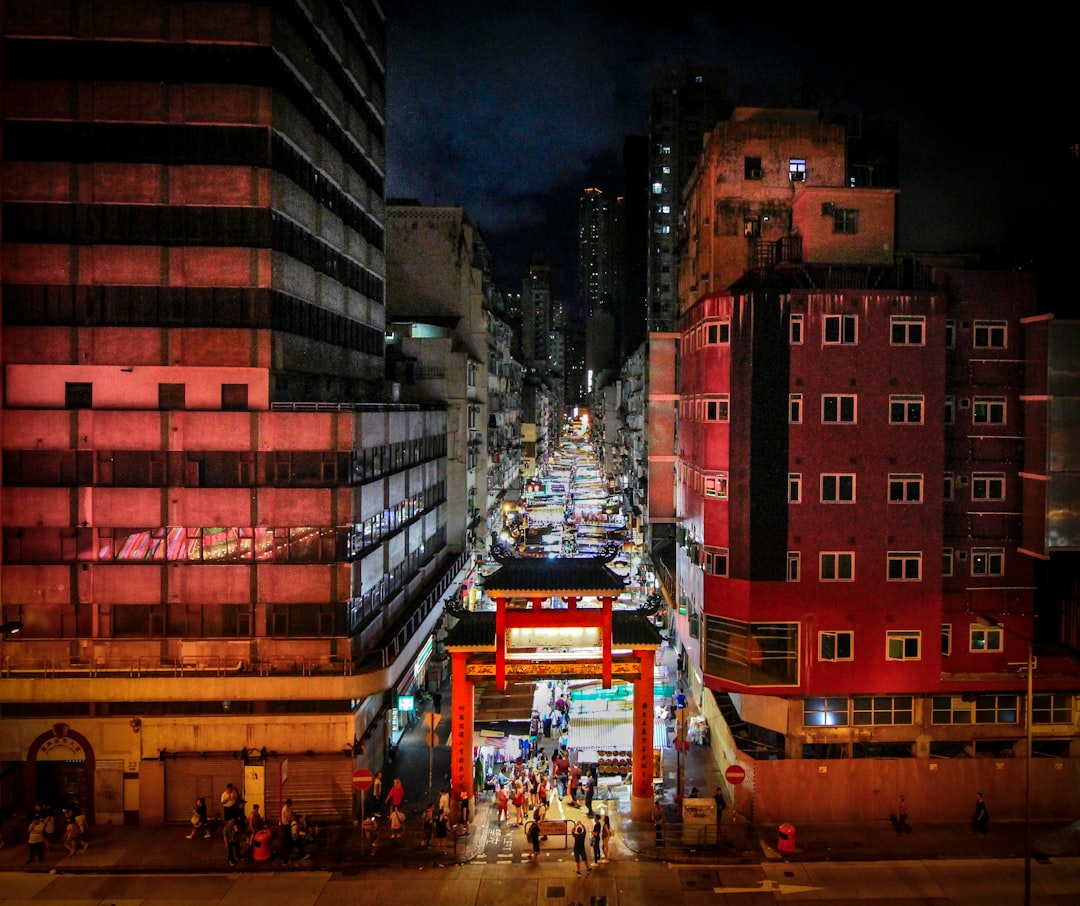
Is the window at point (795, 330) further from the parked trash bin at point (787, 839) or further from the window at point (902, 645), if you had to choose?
the parked trash bin at point (787, 839)

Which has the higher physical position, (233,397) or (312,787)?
(233,397)

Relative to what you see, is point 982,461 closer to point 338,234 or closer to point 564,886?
point 564,886

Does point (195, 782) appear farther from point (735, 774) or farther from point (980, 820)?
point (980, 820)

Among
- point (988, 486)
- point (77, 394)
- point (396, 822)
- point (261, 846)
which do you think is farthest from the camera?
point (988, 486)

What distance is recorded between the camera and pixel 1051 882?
23.2 meters

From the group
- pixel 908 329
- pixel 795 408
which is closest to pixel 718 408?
pixel 795 408

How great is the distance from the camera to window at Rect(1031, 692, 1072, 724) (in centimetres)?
2828

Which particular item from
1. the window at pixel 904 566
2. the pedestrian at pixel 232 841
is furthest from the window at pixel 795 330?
the pedestrian at pixel 232 841

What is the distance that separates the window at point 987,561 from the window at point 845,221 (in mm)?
13891

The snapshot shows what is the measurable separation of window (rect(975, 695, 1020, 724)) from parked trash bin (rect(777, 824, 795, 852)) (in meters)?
9.21

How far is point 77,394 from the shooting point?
27.8 m

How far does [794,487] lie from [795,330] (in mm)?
5895

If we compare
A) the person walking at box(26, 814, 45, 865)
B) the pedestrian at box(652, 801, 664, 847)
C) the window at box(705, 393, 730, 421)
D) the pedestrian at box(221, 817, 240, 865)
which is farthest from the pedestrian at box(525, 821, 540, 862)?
the window at box(705, 393, 730, 421)

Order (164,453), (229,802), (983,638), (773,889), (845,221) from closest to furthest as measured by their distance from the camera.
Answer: (773,889)
(229,802)
(164,453)
(983,638)
(845,221)
